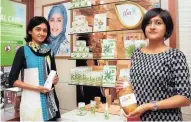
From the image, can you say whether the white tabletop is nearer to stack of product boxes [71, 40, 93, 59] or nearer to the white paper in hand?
the white paper in hand

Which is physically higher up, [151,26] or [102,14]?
[102,14]

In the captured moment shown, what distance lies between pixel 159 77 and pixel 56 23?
4.88 ft

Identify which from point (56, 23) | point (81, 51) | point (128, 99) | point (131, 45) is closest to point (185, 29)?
point (131, 45)

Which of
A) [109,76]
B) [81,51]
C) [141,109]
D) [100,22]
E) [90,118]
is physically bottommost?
[90,118]

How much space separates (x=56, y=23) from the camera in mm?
2205

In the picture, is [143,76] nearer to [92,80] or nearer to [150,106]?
[150,106]

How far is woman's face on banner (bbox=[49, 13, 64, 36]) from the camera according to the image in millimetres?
2174

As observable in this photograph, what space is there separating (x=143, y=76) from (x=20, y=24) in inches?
70.5

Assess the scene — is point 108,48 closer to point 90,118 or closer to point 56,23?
point 90,118

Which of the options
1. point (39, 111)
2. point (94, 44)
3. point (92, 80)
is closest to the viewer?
point (39, 111)

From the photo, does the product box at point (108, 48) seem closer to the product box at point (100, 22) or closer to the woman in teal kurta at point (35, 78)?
the product box at point (100, 22)

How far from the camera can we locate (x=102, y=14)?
1.79m

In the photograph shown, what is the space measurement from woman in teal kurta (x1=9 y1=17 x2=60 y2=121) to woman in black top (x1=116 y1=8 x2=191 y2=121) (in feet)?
2.49

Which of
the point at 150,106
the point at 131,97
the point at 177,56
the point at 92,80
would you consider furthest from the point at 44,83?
the point at 177,56
